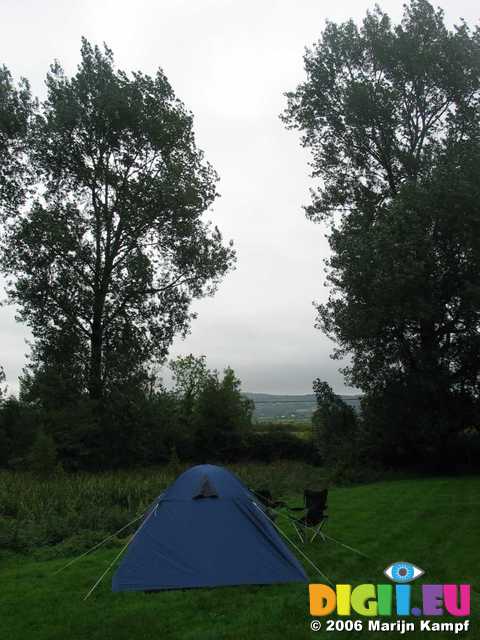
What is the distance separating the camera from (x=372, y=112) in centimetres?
2370

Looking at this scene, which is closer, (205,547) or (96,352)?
(205,547)

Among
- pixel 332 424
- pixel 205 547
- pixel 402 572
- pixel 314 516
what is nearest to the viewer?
pixel 205 547

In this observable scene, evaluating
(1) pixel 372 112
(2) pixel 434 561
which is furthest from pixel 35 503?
(1) pixel 372 112

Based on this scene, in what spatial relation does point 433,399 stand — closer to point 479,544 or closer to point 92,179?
point 479,544

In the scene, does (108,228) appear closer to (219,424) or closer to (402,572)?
(219,424)

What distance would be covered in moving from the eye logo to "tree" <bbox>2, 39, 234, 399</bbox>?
1900 cm

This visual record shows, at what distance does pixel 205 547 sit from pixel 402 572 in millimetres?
2865

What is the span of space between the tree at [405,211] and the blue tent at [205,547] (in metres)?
13.8

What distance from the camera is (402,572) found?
784cm

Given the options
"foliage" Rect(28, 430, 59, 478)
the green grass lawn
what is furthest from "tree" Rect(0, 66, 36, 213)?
the green grass lawn

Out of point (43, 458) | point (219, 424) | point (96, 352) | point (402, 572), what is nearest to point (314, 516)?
point (402, 572)

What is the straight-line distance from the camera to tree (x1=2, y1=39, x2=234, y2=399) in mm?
24562

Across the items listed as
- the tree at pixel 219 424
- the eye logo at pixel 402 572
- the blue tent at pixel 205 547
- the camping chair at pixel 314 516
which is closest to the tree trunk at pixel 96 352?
the tree at pixel 219 424

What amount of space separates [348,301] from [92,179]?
13.2m
